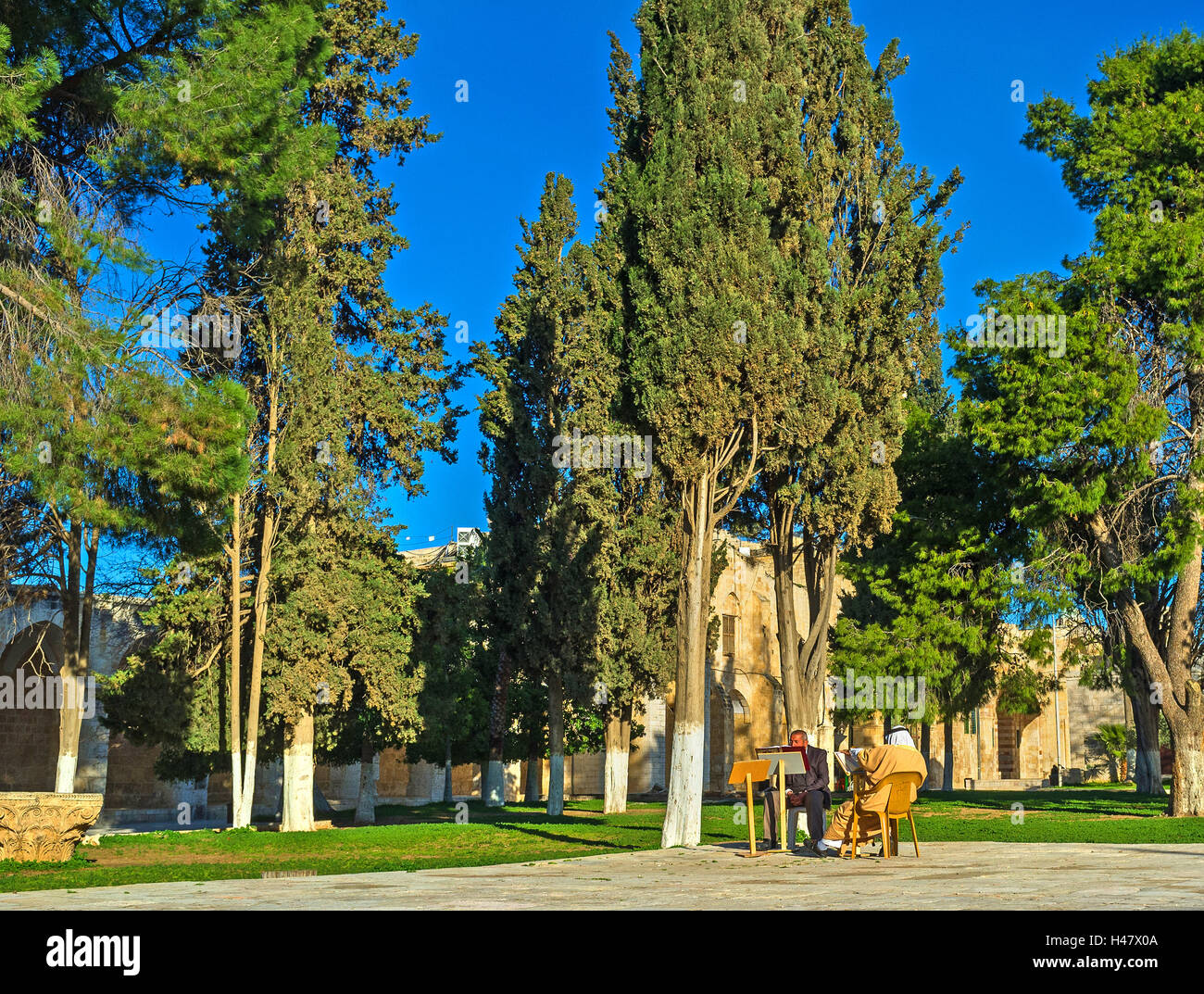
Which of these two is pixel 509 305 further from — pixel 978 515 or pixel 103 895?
pixel 103 895

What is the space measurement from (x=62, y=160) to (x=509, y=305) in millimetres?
14920

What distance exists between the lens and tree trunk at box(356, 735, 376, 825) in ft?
94.9

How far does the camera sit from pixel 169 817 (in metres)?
34.7

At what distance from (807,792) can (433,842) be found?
646 centimetres

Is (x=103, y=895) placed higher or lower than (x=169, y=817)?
higher

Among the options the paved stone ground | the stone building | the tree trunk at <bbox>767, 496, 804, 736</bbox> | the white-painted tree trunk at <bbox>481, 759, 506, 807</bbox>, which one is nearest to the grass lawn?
the paved stone ground

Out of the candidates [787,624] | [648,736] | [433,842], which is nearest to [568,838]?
[433,842]

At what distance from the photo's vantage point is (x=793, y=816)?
475 inches

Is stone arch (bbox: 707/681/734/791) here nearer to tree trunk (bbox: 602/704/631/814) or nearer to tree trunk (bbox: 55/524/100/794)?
tree trunk (bbox: 602/704/631/814)

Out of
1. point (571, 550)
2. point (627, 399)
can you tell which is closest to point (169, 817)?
point (571, 550)

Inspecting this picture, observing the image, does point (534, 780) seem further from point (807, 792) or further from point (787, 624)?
point (807, 792)

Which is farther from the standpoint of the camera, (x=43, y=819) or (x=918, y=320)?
(x=918, y=320)

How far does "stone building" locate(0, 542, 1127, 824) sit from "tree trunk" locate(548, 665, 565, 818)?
5.51 m
